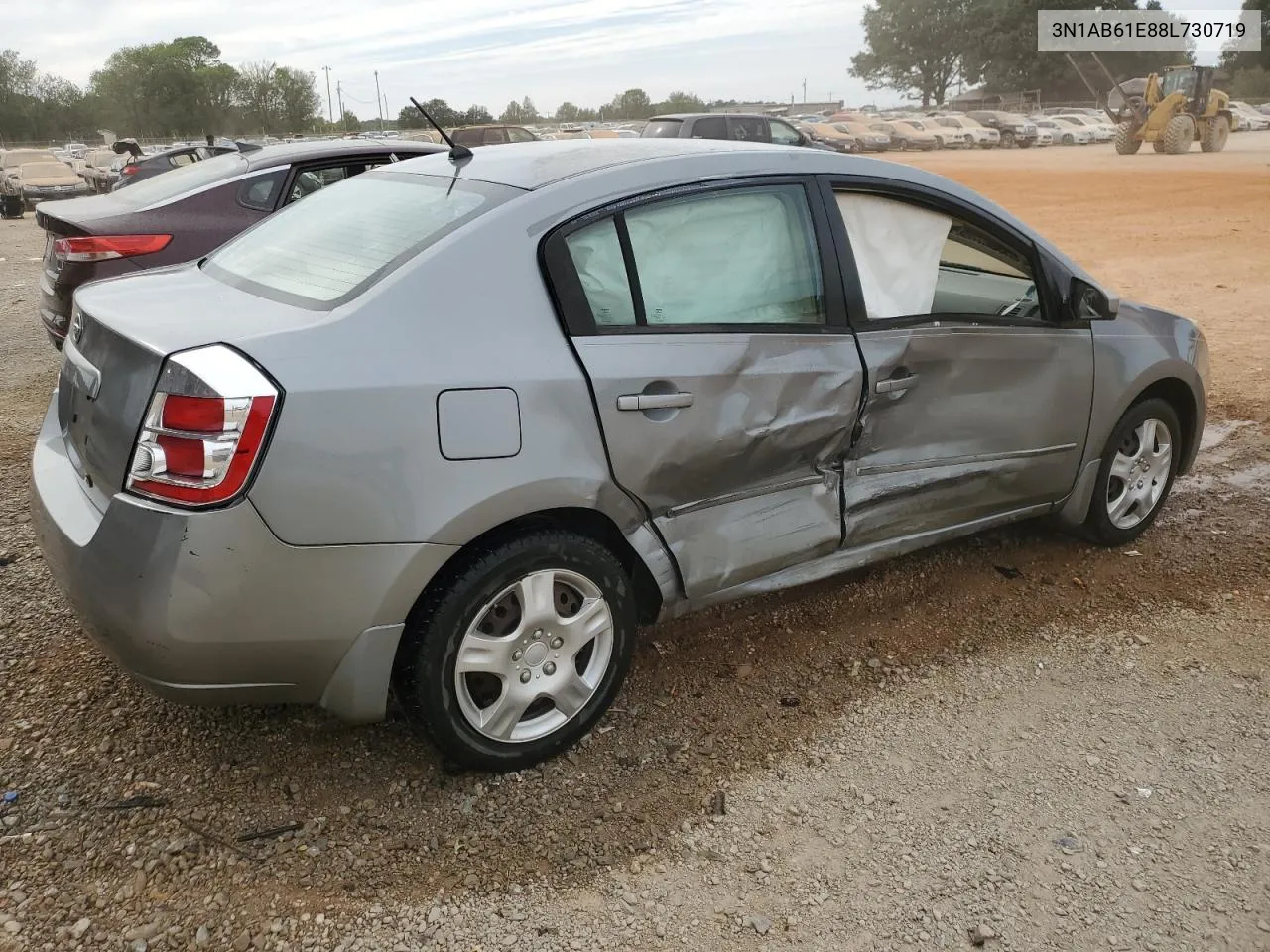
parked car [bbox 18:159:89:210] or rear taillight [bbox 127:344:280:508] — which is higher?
parked car [bbox 18:159:89:210]

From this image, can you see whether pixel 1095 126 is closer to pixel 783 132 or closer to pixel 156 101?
pixel 783 132

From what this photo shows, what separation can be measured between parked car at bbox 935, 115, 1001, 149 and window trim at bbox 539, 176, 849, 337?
41458 mm

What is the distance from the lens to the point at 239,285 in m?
2.98

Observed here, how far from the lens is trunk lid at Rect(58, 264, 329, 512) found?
2447 millimetres

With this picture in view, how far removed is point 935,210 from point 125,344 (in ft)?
8.45

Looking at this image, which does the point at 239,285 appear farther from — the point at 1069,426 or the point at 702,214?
the point at 1069,426

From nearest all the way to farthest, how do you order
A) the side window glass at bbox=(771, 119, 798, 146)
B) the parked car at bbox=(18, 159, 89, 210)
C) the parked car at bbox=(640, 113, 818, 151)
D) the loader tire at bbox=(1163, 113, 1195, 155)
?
the parked car at bbox=(640, 113, 818, 151) < the side window glass at bbox=(771, 119, 798, 146) < the parked car at bbox=(18, 159, 89, 210) < the loader tire at bbox=(1163, 113, 1195, 155)

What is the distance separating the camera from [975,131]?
40.9 metres

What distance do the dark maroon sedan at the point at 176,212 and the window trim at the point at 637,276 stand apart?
3059mm

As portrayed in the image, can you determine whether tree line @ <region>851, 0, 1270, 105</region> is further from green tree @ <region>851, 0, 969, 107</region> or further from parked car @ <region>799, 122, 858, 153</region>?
parked car @ <region>799, 122, 858, 153</region>

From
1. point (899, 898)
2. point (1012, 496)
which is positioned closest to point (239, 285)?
point (899, 898)

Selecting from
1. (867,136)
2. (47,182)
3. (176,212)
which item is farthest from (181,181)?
(867,136)

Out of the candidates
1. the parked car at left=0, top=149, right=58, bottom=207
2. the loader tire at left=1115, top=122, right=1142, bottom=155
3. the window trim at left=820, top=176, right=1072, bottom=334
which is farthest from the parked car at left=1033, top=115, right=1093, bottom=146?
the window trim at left=820, top=176, right=1072, bottom=334

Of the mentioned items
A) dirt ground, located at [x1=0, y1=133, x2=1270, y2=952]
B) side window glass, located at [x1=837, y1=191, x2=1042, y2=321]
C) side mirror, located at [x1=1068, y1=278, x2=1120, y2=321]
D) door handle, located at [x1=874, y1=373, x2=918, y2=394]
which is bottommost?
dirt ground, located at [x1=0, y1=133, x2=1270, y2=952]
